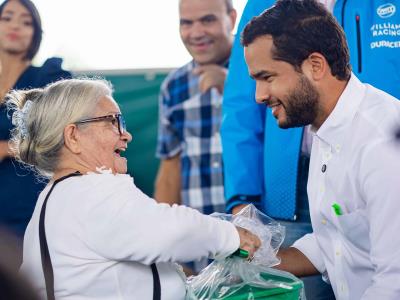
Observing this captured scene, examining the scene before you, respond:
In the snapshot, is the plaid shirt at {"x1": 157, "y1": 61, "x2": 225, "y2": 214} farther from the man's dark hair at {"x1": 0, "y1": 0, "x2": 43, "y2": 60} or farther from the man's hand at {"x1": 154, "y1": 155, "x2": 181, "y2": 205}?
the man's dark hair at {"x1": 0, "y1": 0, "x2": 43, "y2": 60}

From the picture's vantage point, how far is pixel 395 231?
7.60 ft

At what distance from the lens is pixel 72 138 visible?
7.47ft

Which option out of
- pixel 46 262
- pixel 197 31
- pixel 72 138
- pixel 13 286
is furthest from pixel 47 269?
pixel 197 31

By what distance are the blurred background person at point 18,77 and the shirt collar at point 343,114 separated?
149 cm

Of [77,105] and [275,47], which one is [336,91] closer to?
[275,47]

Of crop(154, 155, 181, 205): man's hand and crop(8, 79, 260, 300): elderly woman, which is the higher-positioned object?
crop(8, 79, 260, 300): elderly woman

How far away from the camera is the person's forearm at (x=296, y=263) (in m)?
2.73

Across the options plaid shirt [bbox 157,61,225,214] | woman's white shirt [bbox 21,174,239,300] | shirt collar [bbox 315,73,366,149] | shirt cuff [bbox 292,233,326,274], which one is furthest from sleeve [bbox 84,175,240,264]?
plaid shirt [bbox 157,61,225,214]

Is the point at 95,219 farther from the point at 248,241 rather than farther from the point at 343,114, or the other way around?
the point at 343,114

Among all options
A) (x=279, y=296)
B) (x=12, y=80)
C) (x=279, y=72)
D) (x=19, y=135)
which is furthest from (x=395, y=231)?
(x=12, y=80)

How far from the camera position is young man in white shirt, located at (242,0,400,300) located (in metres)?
2.34

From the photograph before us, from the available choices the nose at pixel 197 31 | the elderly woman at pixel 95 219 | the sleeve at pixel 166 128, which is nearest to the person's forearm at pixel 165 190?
the sleeve at pixel 166 128

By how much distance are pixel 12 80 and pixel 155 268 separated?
200 cm

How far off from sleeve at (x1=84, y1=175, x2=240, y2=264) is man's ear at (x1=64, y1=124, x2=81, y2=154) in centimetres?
19
